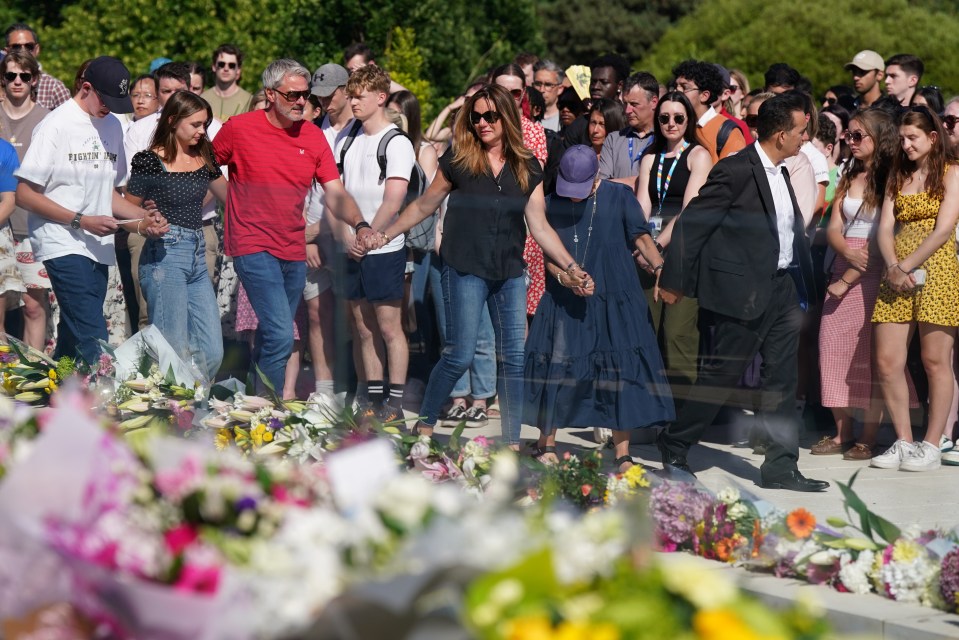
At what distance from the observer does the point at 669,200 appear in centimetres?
657

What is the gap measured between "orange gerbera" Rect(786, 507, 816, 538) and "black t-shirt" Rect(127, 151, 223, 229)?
312 centimetres

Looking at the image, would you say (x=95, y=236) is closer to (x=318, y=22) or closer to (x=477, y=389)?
(x=477, y=389)

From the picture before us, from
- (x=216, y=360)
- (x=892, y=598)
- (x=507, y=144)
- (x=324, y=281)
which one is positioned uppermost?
(x=507, y=144)

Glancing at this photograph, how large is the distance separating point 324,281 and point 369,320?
295 mm

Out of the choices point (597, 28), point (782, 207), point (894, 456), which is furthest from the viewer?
point (597, 28)

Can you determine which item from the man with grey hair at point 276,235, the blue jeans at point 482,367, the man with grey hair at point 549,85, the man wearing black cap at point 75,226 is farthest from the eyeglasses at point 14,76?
the blue jeans at point 482,367

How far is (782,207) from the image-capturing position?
652 centimetres

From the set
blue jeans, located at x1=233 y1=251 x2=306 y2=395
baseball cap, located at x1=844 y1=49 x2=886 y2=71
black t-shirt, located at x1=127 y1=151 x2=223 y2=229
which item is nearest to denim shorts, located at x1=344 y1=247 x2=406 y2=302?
blue jeans, located at x1=233 y1=251 x2=306 y2=395

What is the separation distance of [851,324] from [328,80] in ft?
12.6

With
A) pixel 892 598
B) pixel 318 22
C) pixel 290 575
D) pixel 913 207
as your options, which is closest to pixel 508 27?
pixel 318 22

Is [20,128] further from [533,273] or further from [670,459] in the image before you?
[670,459]

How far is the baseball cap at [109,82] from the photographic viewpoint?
6945 millimetres

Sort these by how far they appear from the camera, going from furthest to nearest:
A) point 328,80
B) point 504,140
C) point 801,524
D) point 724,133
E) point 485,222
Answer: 1. point 328,80
2. point 724,133
3. point 504,140
4. point 485,222
5. point 801,524

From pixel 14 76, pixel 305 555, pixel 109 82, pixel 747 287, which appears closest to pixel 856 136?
pixel 747 287
